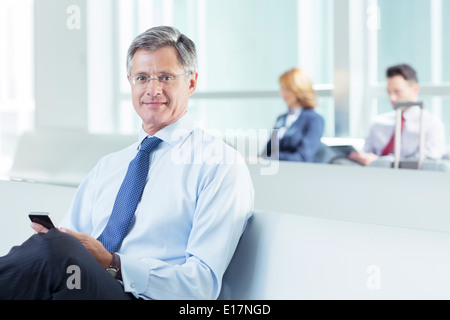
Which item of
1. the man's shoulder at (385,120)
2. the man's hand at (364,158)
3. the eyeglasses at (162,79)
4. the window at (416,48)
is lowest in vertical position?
the man's hand at (364,158)

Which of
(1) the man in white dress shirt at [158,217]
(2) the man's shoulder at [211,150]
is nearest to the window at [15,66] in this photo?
(1) the man in white dress shirt at [158,217]

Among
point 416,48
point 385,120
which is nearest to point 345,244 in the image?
point 385,120

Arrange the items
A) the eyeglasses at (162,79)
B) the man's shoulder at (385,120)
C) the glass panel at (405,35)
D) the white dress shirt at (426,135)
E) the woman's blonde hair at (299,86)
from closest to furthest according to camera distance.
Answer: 1. the eyeglasses at (162,79)
2. the white dress shirt at (426,135)
3. the man's shoulder at (385,120)
4. the woman's blonde hair at (299,86)
5. the glass panel at (405,35)

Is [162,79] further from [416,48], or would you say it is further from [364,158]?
[416,48]

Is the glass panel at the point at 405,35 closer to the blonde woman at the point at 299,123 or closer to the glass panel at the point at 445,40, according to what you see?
the glass panel at the point at 445,40

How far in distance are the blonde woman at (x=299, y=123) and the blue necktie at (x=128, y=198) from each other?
3.69m

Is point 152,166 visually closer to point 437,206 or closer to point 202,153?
point 202,153

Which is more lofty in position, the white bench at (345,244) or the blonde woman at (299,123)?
the blonde woman at (299,123)

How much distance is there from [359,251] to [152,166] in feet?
2.44

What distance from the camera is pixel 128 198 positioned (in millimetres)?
1960

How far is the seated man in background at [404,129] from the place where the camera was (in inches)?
195

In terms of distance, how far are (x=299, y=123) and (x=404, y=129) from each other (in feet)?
3.17

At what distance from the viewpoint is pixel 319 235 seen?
161 cm

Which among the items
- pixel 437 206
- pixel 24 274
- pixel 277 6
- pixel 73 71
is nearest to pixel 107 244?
pixel 24 274
